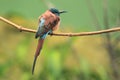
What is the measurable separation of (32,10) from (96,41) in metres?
0.60

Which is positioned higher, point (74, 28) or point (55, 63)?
point (55, 63)

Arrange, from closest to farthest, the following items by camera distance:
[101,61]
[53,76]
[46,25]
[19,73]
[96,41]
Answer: [46,25], [53,76], [19,73], [101,61], [96,41]

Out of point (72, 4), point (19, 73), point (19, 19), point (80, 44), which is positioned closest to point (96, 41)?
point (80, 44)

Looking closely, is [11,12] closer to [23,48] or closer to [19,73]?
[19,73]

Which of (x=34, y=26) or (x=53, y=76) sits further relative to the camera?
(x=34, y=26)

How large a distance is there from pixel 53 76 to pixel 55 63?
0.32 feet

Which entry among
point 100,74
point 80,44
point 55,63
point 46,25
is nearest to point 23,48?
point 55,63

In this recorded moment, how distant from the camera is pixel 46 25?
123cm

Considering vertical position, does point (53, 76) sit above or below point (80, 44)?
above

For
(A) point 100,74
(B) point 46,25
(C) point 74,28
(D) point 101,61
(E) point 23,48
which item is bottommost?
(D) point 101,61

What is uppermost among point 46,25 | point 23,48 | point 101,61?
point 46,25

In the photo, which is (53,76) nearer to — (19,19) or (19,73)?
(19,73)

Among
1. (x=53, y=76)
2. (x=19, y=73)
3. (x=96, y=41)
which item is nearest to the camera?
(x=53, y=76)

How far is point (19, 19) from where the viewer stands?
364 centimetres
